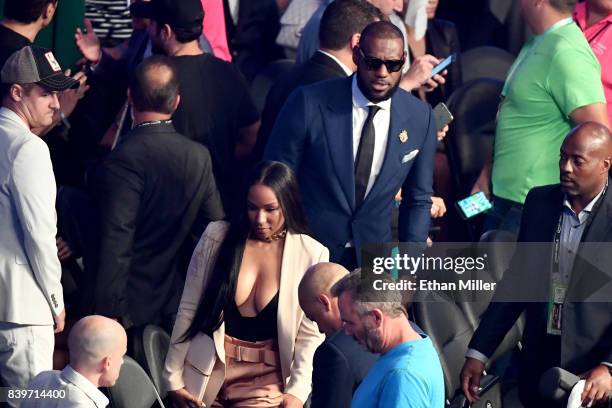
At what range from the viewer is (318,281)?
760 centimetres

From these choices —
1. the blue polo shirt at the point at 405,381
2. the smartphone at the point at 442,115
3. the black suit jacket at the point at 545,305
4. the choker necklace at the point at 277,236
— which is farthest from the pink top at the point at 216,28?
the blue polo shirt at the point at 405,381

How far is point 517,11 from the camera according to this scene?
488 inches

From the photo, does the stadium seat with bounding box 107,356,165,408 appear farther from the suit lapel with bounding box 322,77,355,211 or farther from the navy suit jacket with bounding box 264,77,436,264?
the suit lapel with bounding box 322,77,355,211

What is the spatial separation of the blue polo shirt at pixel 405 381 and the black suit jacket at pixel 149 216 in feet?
8.58

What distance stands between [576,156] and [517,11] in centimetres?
428

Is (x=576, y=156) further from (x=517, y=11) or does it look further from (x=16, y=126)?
(x=517, y=11)

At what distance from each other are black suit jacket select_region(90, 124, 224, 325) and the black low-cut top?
1198mm

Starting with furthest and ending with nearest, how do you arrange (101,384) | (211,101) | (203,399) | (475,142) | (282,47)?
(282,47) < (475,142) < (211,101) < (203,399) < (101,384)

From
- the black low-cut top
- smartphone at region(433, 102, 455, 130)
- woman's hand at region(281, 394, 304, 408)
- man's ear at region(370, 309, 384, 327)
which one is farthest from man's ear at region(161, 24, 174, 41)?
man's ear at region(370, 309, 384, 327)

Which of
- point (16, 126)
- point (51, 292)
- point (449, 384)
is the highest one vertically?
point (16, 126)

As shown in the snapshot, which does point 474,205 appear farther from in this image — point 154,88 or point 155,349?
point 155,349

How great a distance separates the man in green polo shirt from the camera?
961 cm

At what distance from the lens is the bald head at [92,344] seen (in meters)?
7.11

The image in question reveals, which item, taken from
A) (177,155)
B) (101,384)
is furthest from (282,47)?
(101,384)
